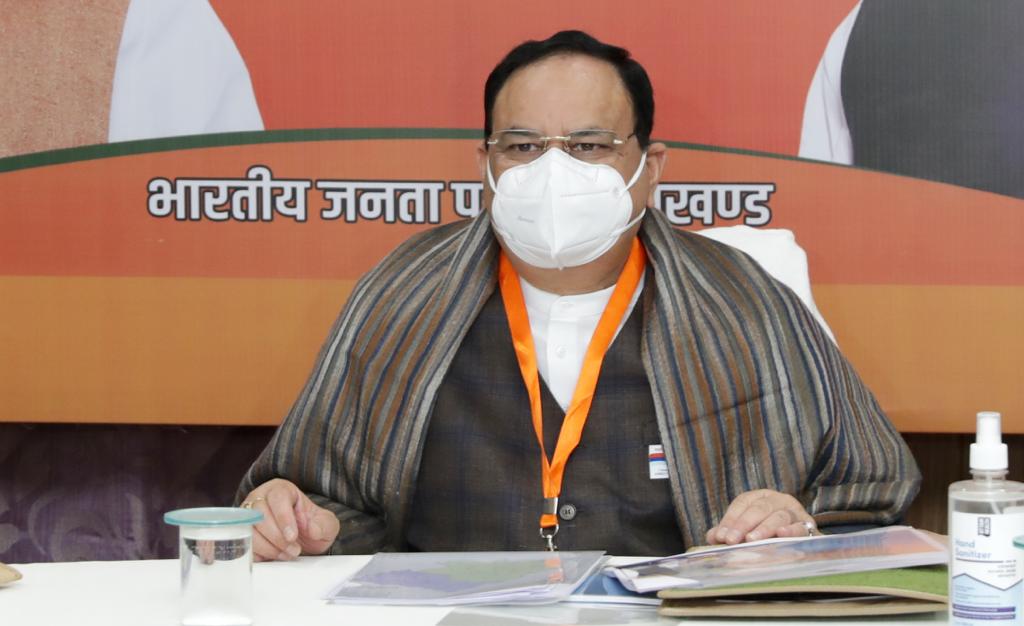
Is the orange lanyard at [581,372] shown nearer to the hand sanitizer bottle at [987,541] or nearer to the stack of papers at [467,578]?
the stack of papers at [467,578]

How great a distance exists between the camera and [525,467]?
91.5 inches

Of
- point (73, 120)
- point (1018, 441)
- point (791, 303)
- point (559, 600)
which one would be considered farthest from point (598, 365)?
point (73, 120)

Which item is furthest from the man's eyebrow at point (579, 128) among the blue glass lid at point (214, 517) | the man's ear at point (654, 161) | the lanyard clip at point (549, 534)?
the blue glass lid at point (214, 517)

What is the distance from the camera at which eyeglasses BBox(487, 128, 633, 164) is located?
Answer: 2.43 meters

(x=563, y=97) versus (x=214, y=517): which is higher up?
(x=563, y=97)

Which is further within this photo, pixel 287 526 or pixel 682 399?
pixel 682 399

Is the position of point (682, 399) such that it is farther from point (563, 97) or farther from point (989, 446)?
point (989, 446)

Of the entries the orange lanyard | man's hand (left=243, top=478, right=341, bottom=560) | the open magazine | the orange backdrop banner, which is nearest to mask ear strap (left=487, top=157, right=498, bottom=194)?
the orange lanyard

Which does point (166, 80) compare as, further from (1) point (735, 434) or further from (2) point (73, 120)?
(1) point (735, 434)

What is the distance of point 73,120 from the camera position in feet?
10.2

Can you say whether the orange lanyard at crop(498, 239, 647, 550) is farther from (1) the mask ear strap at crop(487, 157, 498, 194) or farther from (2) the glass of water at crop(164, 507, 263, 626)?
(2) the glass of water at crop(164, 507, 263, 626)

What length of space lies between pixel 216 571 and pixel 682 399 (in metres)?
1.07

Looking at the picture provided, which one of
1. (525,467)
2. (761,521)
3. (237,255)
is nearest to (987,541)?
(761,521)

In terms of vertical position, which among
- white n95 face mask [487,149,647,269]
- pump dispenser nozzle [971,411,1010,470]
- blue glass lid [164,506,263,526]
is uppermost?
white n95 face mask [487,149,647,269]
